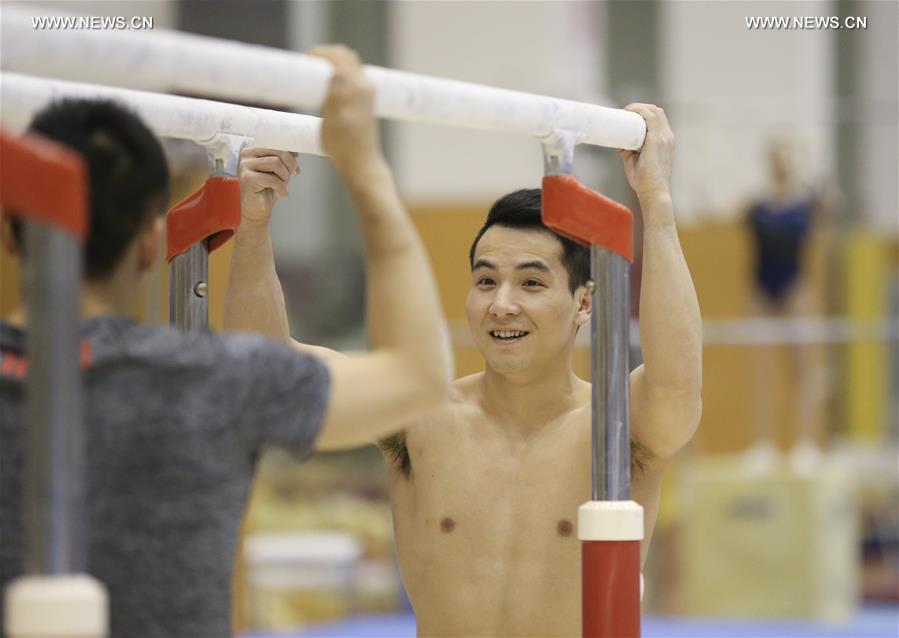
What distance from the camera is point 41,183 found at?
1.47m

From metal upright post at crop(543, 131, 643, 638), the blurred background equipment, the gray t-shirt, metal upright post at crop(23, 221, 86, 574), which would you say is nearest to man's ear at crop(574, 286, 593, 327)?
metal upright post at crop(543, 131, 643, 638)

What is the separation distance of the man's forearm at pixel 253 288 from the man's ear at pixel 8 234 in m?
1.01

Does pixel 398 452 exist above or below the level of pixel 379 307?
below

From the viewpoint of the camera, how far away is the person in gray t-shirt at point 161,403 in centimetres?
155

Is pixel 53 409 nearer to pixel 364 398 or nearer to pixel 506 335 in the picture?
pixel 364 398

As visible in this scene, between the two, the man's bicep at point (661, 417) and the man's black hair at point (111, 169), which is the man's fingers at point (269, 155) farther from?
the man's black hair at point (111, 169)

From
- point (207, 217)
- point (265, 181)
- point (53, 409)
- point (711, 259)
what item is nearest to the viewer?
point (53, 409)

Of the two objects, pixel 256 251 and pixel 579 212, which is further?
pixel 256 251

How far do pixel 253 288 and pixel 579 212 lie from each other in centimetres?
77

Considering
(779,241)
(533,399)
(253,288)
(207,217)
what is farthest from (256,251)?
(779,241)

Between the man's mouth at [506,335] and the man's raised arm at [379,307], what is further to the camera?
the man's mouth at [506,335]

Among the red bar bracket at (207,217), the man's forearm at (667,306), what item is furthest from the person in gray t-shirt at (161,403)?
the man's forearm at (667,306)

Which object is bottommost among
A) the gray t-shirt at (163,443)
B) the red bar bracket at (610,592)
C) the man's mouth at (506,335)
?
the red bar bracket at (610,592)

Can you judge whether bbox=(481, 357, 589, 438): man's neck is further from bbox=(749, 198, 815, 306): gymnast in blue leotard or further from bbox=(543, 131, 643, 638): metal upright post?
bbox=(749, 198, 815, 306): gymnast in blue leotard
